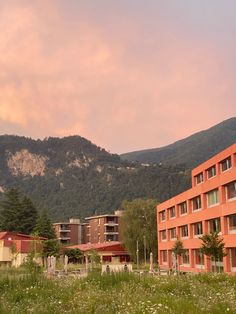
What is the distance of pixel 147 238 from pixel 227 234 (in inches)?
1702

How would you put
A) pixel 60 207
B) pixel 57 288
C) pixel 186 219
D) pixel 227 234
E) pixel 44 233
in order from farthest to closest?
1. pixel 60 207
2. pixel 44 233
3. pixel 186 219
4. pixel 227 234
5. pixel 57 288

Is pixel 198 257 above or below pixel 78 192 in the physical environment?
below

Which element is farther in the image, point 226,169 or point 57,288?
point 226,169

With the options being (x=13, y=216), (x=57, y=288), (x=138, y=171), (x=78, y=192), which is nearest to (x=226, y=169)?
(x=57, y=288)

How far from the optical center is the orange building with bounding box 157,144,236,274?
44.5 metres

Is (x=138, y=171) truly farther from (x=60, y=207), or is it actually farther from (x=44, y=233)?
(x=44, y=233)

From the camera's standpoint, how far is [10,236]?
3327 inches

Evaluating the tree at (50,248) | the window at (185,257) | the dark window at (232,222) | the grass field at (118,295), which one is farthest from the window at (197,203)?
the grass field at (118,295)

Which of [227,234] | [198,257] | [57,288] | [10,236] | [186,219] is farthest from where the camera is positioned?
[10,236]

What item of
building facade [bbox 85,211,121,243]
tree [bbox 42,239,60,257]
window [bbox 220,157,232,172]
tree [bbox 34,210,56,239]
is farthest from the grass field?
building facade [bbox 85,211,121,243]

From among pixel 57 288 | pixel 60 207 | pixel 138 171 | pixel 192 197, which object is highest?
pixel 138 171

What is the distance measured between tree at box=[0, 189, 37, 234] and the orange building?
39503 mm

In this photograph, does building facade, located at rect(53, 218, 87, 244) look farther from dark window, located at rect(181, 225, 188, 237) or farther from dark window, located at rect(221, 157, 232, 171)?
dark window, located at rect(221, 157, 232, 171)

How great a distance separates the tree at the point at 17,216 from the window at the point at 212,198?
5980cm
